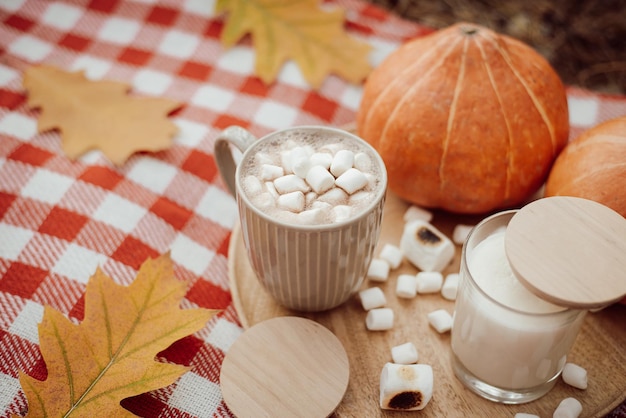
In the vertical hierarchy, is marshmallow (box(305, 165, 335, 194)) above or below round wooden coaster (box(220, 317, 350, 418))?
above

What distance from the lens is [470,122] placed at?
3.15 ft

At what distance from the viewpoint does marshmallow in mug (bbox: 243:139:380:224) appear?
771mm

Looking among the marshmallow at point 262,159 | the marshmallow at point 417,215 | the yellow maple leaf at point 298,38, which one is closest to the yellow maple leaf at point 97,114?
the yellow maple leaf at point 298,38

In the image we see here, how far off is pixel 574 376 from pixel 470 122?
42cm

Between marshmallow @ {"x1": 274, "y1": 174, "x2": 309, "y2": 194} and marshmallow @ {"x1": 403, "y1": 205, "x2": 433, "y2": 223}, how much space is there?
333 millimetres

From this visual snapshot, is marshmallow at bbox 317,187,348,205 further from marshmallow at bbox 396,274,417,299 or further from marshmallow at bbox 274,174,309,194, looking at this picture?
marshmallow at bbox 396,274,417,299

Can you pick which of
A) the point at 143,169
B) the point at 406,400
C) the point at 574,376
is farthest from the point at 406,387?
the point at 143,169

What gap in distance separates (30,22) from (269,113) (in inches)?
26.4

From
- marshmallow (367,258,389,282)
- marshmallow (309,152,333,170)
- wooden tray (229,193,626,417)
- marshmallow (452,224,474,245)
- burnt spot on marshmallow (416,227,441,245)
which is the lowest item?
wooden tray (229,193,626,417)

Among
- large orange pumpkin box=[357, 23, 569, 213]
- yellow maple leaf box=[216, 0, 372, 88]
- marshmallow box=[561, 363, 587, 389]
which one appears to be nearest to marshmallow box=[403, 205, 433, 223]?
large orange pumpkin box=[357, 23, 569, 213]

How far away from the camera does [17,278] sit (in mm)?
958

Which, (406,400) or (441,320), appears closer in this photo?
(406,400)

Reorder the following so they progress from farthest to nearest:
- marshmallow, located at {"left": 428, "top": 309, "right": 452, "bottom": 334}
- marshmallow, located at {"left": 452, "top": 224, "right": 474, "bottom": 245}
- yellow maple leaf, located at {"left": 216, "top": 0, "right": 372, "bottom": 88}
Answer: yellow maple leaf, located at {"left": 216, "top": 0, "right": 372, "bottom": 88} → marshmallow, located at {"left": 452, "top": 224, "right": 474, "bottom": 245} → marshmallow, located at {"left": 428, "top": 309, "right": 452, "bottom": 334}

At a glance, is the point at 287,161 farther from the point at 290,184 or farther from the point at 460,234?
the point at 460,234
